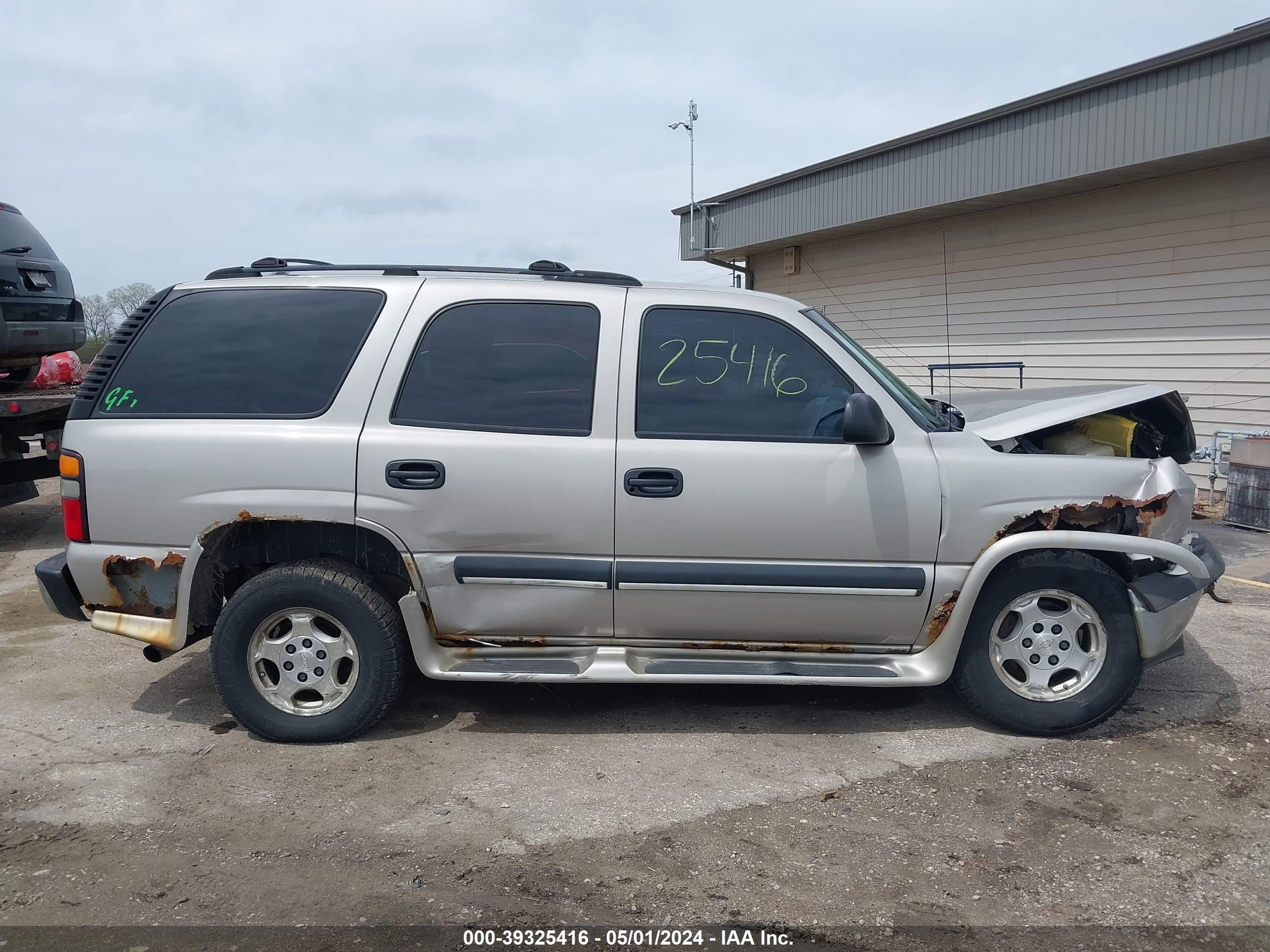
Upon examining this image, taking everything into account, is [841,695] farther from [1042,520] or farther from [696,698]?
[1042,520]

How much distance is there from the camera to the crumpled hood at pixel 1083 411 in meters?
4.01

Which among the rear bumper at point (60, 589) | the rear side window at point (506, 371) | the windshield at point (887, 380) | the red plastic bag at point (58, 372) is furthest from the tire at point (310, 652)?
the red plastic bag at point (58, 372)

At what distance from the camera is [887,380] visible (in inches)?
160

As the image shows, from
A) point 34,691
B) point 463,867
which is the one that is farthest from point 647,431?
point 34,691

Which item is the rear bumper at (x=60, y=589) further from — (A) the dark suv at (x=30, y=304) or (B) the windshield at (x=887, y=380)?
(A) the dark suv at (x=30, y=304)

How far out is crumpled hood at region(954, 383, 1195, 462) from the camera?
4.01 metres

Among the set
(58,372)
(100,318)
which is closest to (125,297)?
(100,318)

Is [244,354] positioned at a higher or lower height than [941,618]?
higher

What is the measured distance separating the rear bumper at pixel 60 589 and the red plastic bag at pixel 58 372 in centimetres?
560

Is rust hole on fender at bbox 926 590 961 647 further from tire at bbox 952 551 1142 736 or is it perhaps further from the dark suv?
the dark suv

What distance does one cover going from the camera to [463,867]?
303 centimetres

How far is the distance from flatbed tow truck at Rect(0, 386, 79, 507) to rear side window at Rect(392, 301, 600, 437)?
18.4ft

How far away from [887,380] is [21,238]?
7.71 m

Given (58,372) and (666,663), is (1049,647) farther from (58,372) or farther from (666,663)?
(58,372)
